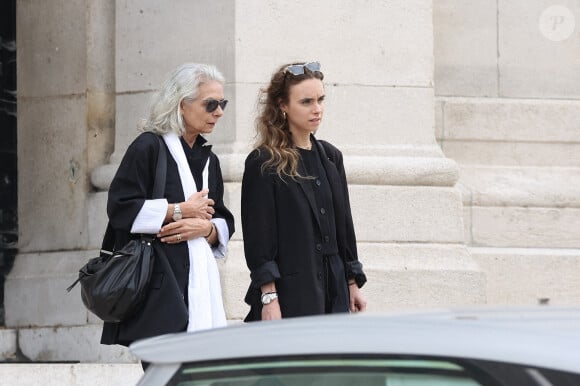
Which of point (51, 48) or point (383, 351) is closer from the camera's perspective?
point (383, 351)

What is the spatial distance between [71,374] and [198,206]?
2565mm

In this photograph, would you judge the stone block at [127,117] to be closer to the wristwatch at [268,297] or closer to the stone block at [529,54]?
the stone block at [529,54]

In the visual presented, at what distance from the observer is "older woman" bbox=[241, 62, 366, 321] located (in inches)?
208

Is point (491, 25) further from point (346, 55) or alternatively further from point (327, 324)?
point (327, 324)

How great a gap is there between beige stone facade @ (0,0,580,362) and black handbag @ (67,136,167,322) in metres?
2.46

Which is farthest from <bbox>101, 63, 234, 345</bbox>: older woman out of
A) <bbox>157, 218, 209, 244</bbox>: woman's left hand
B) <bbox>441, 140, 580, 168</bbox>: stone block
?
<bbox>441, 140, 580, 168</bbox>: stone block

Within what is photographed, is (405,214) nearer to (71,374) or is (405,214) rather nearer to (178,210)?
(71,374)

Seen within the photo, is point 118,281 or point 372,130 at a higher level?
point 372,130

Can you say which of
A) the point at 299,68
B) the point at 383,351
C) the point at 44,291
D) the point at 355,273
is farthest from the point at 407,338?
the point at 44,291

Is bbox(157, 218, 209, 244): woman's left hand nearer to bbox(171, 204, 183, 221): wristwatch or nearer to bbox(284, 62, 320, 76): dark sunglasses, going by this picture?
bbox(171, 204, 183, 221): wristwatch

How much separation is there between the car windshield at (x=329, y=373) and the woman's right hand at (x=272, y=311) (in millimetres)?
2619

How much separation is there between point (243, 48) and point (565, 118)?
240 centimetres

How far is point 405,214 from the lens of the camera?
802 centimetres

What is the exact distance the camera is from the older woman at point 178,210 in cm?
509
